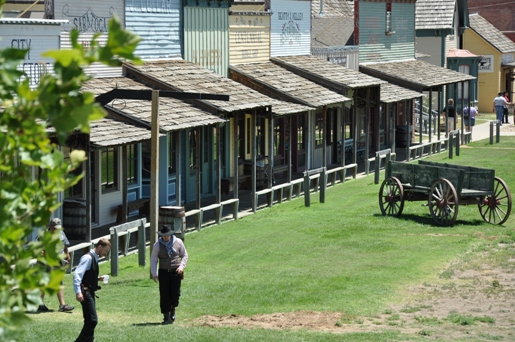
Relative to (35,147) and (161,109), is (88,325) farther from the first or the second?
(161,109)

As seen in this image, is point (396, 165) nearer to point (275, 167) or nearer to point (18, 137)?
point (275, 167)

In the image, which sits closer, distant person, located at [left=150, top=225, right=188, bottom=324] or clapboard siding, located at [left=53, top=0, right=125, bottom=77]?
distant person, located at [left=150, top=225, right=188, bottom=324]

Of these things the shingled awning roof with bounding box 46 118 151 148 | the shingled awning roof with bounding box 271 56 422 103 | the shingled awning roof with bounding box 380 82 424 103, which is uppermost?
the shingled awning roof with bounding box 271 56 422 103

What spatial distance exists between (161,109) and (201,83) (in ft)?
8.63

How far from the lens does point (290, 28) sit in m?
31.8

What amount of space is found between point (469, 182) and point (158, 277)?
31.7 ft

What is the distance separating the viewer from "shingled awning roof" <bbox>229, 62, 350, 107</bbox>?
26.4 meters

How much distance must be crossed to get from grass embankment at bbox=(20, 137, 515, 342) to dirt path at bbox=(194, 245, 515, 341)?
23cm

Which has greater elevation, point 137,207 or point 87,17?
point 87,17

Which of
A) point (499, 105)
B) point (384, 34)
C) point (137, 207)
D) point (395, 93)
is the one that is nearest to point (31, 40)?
point (137, 207)

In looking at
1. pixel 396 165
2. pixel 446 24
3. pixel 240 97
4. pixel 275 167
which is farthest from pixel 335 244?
pixel 446 24

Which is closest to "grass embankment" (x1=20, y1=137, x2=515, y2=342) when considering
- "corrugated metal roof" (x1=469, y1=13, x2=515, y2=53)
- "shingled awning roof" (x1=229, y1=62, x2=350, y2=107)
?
"shingled awning roof" (x1=229, y1=62, x2=350, y2=107)

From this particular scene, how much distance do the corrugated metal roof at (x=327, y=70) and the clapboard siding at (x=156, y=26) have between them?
5.90m

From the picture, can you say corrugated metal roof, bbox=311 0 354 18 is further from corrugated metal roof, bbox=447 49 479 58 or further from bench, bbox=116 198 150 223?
bench, bbox=116 198 150 223
